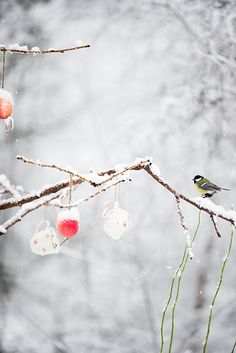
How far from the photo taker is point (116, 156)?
2.42 m

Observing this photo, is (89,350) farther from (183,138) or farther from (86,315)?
(183,138)

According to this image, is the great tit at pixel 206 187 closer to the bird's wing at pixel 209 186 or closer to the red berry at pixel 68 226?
the bird's wing at pixel 209 186

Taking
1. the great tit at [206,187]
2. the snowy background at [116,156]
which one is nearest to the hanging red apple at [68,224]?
the great tit at [206,187]

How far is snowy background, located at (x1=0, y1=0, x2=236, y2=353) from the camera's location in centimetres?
225

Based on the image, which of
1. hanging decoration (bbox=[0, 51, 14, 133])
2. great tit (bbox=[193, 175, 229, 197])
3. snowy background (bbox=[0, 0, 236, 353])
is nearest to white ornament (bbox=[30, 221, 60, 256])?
hanging decoration (bbox=[0, 51, 14, 133])

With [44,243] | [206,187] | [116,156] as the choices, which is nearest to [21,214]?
[44,243]

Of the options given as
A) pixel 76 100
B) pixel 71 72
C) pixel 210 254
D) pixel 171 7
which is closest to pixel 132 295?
pixel 210 254

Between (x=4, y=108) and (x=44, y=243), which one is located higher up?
(x=4, y=108)

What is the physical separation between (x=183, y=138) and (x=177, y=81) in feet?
1.06

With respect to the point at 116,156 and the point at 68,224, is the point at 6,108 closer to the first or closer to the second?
the point at 68,224

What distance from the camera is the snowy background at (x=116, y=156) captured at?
225cm

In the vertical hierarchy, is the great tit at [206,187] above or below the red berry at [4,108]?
above

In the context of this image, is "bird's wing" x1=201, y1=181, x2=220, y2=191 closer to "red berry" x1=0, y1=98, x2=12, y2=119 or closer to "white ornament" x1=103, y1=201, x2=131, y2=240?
"white ornament" x1=103, y1=201, x2=131, y2=240

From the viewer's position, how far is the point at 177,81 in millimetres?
2338
